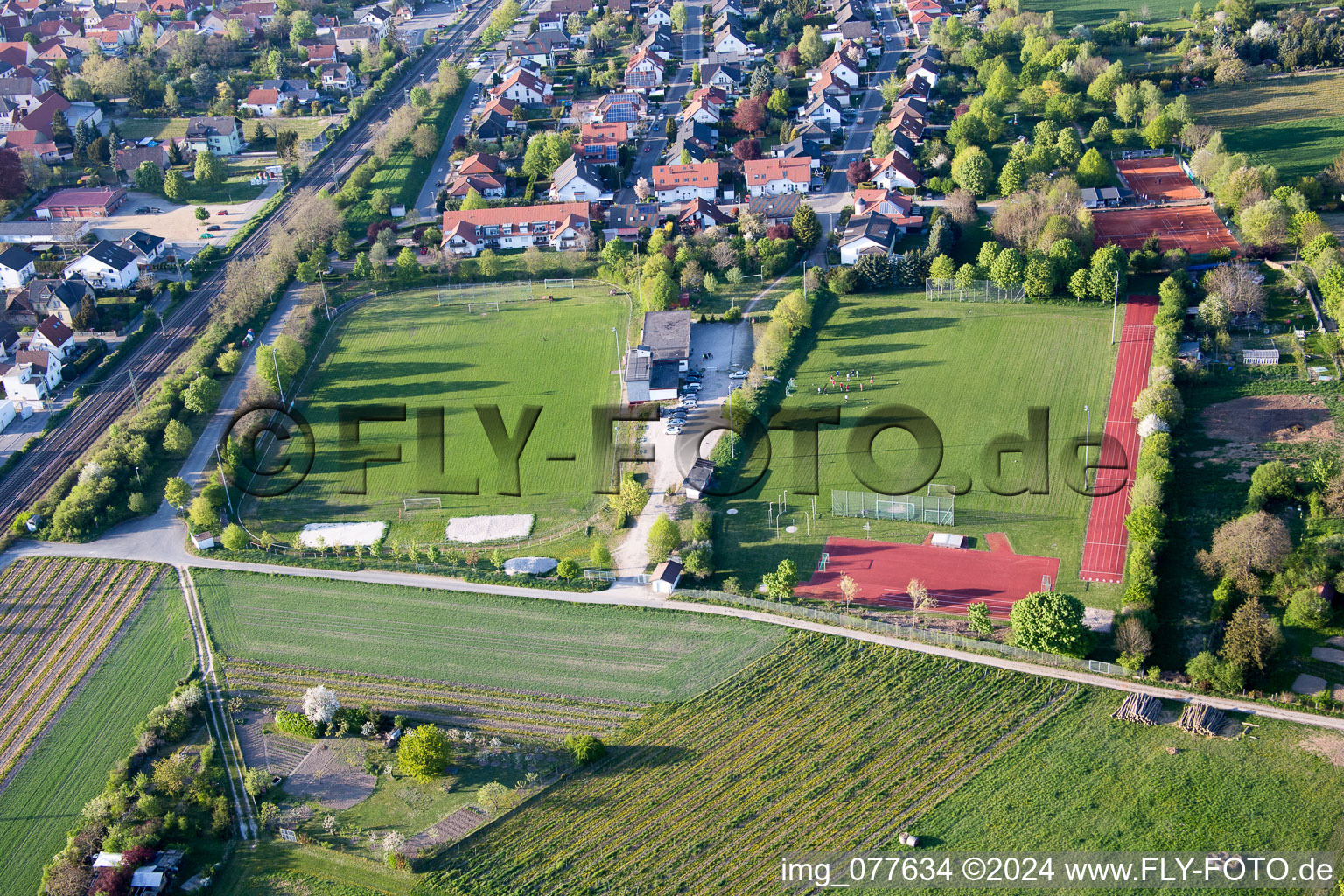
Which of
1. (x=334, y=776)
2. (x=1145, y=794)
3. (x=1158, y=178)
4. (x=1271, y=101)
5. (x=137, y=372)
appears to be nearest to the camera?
(x=1145, y=794)

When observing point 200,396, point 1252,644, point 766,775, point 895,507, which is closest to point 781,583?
point 895,507

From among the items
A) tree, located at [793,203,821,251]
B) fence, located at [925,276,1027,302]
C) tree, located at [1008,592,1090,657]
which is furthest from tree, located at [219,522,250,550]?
fence, located at [925,276,1027,302]

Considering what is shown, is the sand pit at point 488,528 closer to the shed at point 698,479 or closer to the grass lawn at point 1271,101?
the shed at point 698,479

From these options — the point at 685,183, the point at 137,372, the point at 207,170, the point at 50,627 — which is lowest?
the point at 50,627

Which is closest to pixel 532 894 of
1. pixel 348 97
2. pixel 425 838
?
pixel 425 838

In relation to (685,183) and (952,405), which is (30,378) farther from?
(952,405)

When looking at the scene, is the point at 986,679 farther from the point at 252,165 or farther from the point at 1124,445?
the point at 252,165

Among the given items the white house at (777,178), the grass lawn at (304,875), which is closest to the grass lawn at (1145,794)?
the grass lawn at (304,875)
